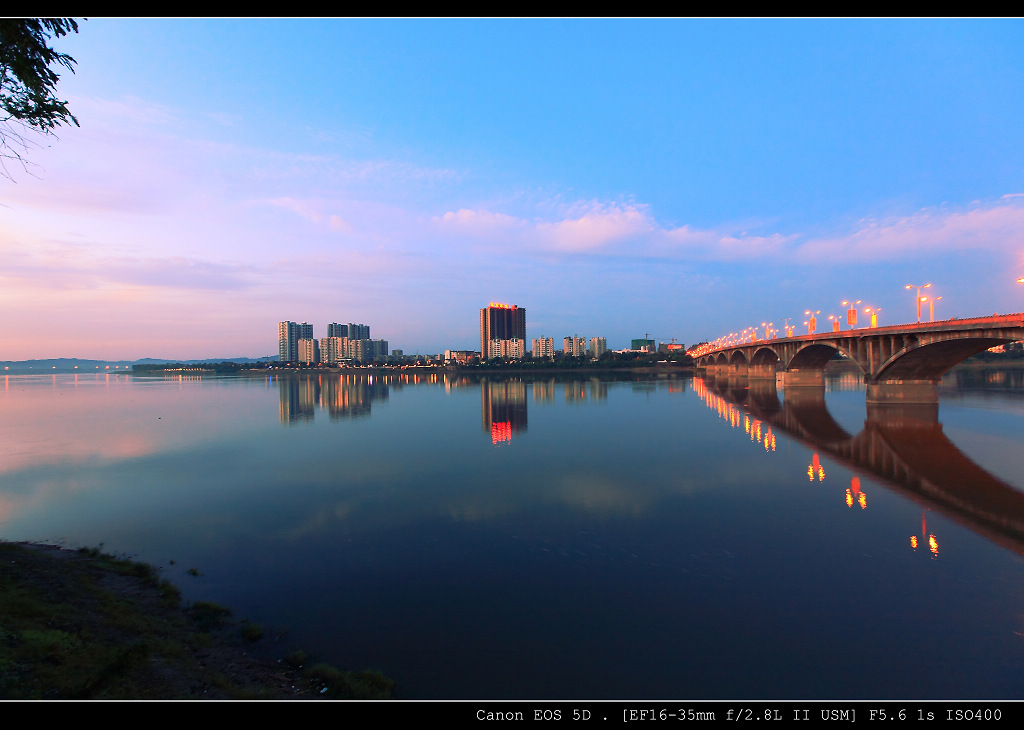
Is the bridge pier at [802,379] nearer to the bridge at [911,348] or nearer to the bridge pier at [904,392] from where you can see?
the bridge at [911,348]

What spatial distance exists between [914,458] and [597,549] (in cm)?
2041

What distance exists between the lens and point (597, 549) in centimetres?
1227

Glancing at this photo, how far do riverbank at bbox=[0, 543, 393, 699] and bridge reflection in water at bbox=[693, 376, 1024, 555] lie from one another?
16.9m

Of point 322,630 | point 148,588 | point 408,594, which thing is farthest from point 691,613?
point 148,588

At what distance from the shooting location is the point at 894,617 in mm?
8641

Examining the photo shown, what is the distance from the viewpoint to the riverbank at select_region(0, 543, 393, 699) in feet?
19.3

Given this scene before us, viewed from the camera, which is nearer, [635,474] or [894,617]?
[894,617]

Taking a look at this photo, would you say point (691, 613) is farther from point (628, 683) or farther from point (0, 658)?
point (0, 658)

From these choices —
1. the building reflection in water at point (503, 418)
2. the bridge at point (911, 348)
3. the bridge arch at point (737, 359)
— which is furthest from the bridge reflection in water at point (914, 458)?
the bridge arch at point (737, 359)

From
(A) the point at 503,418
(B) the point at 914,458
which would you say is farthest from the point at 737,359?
(B) the point at 914,458

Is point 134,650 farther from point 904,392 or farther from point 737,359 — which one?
point 737,359

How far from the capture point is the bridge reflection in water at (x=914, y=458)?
14672 mm

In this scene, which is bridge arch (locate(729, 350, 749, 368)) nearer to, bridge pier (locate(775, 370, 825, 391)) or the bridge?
bridge pier (locate(775, 370, 825, 391))

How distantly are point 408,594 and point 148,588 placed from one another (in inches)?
222
